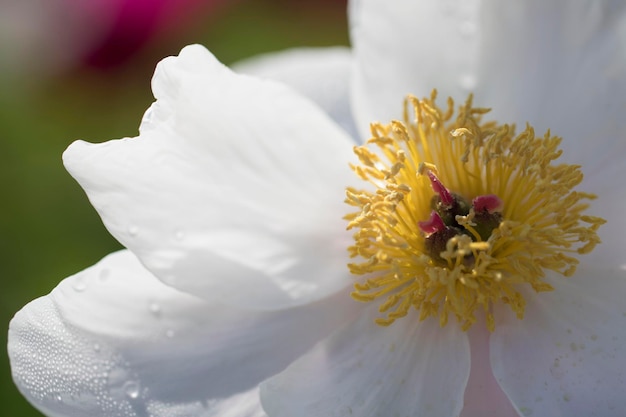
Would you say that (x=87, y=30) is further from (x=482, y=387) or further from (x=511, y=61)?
(x=482, y=387)

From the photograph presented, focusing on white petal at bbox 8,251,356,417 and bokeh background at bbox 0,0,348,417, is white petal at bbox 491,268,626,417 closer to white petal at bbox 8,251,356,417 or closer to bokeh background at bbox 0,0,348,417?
white petal at bbox 8,251,356,417

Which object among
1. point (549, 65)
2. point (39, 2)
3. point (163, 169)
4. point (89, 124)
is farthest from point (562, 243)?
point (39, 2)

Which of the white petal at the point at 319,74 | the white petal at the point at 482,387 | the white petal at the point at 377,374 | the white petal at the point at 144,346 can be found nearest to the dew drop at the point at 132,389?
the white petal at the point at 144,346

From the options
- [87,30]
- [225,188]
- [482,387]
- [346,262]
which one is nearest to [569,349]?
[482,387]

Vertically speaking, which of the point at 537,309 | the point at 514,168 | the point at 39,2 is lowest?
the point at 537,309

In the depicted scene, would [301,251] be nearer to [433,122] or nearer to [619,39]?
[433,122]

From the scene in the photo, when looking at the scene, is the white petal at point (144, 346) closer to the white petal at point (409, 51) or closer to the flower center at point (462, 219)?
the flower center at point (462, 219)

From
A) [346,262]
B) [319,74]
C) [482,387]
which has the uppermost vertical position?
[319,74]

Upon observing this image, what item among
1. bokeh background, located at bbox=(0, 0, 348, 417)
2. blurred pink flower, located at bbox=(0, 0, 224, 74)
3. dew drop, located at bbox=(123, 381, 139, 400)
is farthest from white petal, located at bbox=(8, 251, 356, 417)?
blurred pink flower, located at bbox=(0, 0, 224, 74)
